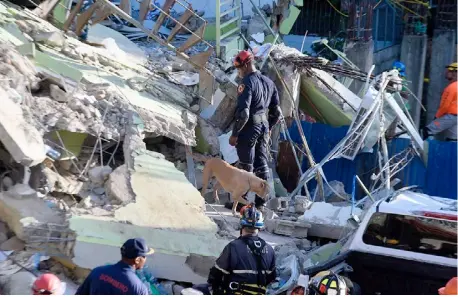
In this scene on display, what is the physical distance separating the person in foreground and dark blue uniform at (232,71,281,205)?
4.04m

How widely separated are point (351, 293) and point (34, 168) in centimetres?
323

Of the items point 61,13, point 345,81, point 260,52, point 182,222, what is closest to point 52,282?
point 182,222

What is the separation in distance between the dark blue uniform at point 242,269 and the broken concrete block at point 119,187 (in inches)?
76.7

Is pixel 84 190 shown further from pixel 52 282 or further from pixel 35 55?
pixel 52 282

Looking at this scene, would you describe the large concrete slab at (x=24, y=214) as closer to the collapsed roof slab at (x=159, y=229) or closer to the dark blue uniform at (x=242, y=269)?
the collapsed roof slab at (x=159, y=229)

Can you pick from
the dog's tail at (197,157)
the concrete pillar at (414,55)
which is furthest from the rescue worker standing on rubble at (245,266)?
the concrete pillar at (414,55)

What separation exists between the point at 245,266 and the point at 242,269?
3 centimetres

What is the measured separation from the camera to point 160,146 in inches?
388

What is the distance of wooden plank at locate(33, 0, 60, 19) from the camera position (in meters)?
12.0

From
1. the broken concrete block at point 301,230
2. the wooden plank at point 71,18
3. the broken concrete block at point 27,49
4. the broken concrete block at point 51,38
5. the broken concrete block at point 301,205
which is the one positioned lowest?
the broken concrete block at point 301,230

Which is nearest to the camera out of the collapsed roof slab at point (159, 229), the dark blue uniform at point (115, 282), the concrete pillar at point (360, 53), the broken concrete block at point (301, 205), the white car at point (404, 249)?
the dark blue uniform at point (115, 282)

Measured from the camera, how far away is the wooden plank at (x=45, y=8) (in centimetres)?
1198

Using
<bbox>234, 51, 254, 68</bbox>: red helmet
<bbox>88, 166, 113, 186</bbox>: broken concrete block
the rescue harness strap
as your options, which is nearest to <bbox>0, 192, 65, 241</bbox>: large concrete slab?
<bbox>88, 166, 113, 186</bbox>: broken concrete block

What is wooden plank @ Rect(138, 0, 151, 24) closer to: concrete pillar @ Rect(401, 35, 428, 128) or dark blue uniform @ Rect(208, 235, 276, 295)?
dark blue uniform @ Rect(208, 235, 276, 295)
